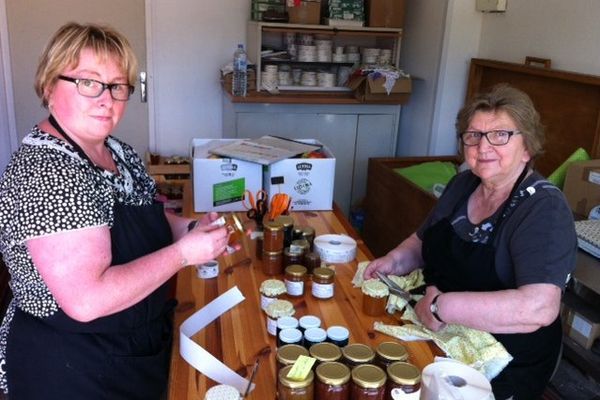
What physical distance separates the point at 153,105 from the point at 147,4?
664 millimetres

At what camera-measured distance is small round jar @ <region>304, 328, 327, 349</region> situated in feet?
3.73

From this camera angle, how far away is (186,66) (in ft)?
12.4

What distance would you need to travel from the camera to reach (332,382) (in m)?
0.96

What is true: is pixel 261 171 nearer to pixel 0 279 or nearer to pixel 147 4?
pixel 0 279

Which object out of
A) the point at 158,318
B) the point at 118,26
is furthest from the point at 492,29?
the point at 158,318

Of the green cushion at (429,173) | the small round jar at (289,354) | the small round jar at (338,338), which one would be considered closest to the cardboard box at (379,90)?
the green cushion at (429,173)

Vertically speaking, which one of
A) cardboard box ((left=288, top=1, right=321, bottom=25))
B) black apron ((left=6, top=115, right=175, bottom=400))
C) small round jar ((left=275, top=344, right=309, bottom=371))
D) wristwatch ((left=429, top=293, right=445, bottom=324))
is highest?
cardboard box ((left=288, top=1, right=321, bottom=25))

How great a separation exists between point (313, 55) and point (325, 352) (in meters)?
2.83

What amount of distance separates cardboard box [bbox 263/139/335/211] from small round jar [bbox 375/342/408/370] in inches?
45.0

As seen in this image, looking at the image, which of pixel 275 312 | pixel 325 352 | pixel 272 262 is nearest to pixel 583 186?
pixel 272 262

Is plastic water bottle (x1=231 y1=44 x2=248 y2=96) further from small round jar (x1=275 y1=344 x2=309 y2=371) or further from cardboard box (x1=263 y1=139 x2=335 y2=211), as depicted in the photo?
small round jar (x1=275 y1=344 x2=309 y2=371)

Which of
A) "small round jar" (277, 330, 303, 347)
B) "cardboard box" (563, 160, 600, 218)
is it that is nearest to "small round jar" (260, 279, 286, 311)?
"small round jar" (277, 330, 303, 347)

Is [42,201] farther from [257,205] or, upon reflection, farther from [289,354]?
[257,205]

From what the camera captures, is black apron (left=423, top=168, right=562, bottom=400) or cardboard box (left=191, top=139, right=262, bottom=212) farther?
cardboard box (left=191, top=139, right=262, bottom=212)
